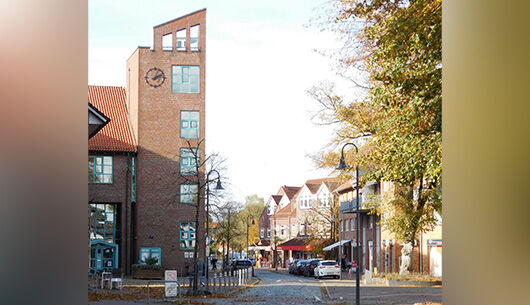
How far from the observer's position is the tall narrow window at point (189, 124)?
2159 inches

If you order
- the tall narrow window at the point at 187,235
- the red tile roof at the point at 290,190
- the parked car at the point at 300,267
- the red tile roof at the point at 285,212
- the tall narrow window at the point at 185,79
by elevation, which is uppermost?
the tall narrow window at the point at 185,79

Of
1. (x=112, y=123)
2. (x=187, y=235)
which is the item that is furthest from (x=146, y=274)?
(x=112, y=123)

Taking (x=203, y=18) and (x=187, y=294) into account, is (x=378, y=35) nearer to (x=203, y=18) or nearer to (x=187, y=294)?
(x=187, y=294)

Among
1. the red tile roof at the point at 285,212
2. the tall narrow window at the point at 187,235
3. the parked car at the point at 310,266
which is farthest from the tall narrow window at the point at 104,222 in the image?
the red tile roof at the point at 285,212

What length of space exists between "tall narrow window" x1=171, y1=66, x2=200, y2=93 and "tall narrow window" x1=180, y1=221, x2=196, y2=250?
391 inches

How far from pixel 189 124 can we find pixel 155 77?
14.2ft

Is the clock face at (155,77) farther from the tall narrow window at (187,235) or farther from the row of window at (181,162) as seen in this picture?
the tall narrow window at (187,235)

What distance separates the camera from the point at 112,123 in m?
57.4

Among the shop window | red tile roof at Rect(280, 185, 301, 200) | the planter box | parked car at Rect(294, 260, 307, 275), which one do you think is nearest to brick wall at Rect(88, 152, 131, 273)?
the shop window

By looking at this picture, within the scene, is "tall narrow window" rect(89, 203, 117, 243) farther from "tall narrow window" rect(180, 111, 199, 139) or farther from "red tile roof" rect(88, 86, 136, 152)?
"tall narrow window" rect(180, 111, 199, 139)

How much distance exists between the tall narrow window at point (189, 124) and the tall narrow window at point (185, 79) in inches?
67.4

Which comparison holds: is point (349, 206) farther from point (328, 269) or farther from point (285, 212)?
point (285, 212)
